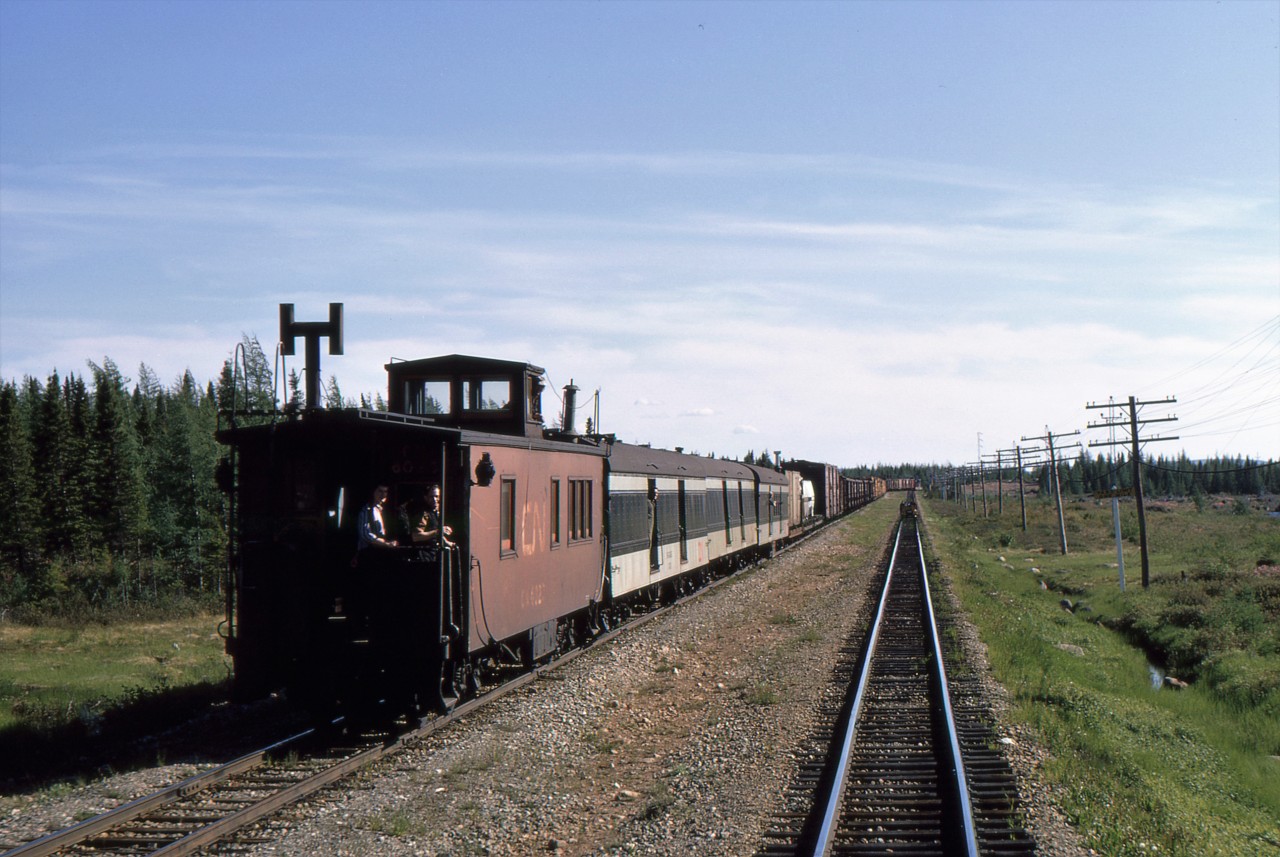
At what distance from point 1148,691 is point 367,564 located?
13.5 m

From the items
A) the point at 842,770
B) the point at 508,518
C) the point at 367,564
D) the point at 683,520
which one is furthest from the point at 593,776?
the point at 683,520

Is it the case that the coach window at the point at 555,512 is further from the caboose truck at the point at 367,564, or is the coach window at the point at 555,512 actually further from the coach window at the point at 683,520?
the coach window at the point at 683,520

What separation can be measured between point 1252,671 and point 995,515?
67.6 metres

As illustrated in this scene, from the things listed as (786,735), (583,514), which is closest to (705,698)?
(786,735)

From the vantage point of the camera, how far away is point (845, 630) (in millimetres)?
18609

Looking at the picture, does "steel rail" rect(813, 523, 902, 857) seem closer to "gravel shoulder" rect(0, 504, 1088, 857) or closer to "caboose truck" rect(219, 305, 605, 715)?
"gravel shoulder" rect(0, 504, 1088, 857)

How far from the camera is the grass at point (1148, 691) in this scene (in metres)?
8.52

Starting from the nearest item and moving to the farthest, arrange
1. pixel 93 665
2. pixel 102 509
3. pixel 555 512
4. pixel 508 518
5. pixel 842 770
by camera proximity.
Result: 1. pixel 842 770
2. pixel 508 518
3. pixel 555 512
4. pixel 93 665
5. pixel 102 509

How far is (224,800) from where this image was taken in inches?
323

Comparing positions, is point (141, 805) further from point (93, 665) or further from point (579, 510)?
point (93, 665)

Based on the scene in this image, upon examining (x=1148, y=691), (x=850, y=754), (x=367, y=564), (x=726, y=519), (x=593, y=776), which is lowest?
(x=1148, y=691)

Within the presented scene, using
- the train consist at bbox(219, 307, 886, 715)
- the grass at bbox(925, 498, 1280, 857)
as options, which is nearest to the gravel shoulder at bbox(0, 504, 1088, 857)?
the grass at bbox(925, 498, 1280, 857)

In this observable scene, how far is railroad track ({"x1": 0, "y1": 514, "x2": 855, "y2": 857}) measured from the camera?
716cm

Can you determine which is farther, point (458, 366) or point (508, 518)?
point (458, 366)
